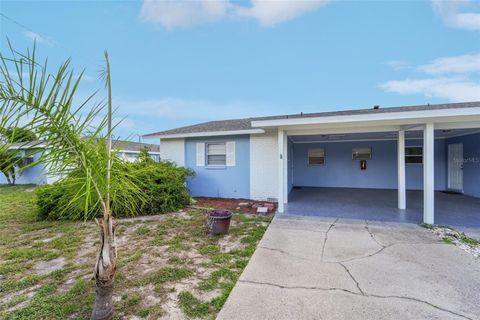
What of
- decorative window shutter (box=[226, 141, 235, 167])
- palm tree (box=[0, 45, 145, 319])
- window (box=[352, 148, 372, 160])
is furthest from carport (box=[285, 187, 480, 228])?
palm tree (box=[0, 45, 145, 319])

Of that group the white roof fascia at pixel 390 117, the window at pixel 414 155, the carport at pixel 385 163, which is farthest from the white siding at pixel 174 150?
the window at pixel 414 155

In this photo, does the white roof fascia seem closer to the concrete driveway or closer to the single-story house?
Answer: the single-story house

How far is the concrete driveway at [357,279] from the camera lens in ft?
7.90

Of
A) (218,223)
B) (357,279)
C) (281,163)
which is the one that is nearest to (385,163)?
(281,163)

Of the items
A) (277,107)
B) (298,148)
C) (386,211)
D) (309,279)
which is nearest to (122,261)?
(309,279)

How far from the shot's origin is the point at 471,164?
8.01 meters

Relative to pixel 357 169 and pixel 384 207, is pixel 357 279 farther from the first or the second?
pixel 357 169

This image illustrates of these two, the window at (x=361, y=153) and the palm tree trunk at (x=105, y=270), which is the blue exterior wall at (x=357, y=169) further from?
the palm tree trunk at (x=105, y=270)

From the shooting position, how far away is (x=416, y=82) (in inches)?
455

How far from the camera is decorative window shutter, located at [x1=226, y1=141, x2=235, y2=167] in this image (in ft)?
28.2

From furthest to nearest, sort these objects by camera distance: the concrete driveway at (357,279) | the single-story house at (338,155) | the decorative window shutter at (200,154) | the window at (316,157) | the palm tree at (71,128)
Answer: the window at (316,157), the decorative window shutter at (200,154), the single-story house at (338,155), the concrete driveway at (357,279), the palm tree at (71,128)

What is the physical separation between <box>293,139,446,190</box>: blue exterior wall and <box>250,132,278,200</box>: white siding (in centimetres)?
405

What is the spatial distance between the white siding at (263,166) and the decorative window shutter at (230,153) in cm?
78

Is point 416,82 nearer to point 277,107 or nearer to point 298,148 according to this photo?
point 298,148
